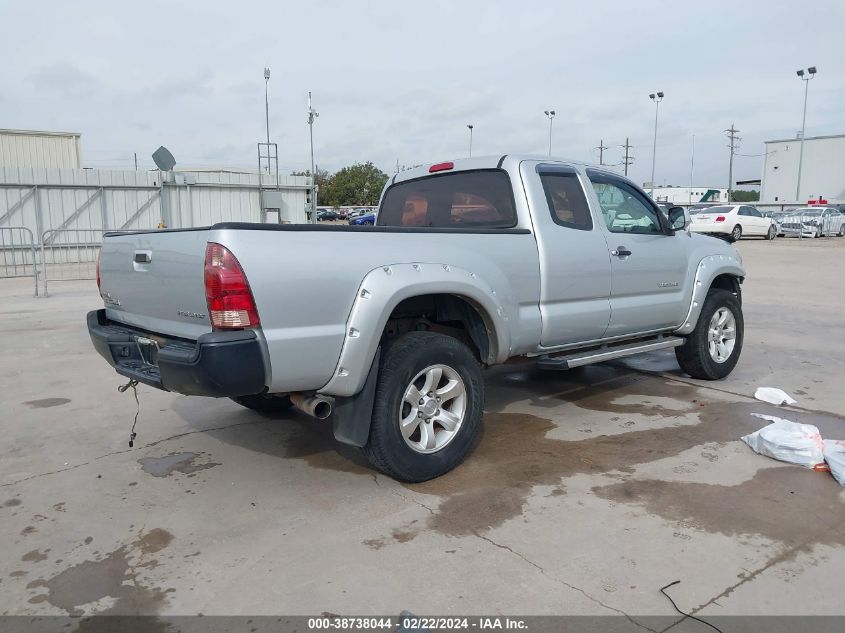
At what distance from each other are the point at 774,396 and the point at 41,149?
29.1m

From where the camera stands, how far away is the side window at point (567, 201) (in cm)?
491

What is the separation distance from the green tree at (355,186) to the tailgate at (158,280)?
68395 millimetres

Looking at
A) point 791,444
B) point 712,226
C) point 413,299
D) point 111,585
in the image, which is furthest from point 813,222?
point 111,585

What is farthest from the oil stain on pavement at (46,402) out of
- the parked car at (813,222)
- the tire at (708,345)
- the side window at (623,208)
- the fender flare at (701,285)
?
the parked car at (813,222)

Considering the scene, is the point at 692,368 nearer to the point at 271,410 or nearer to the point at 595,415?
the point at 595,415

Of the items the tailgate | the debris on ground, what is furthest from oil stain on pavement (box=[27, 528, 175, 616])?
the debris on ground

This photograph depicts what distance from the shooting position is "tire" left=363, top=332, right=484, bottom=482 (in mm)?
3795

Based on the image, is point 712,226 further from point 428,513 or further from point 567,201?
point 428,513

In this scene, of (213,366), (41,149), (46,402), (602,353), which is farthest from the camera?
(41,149)

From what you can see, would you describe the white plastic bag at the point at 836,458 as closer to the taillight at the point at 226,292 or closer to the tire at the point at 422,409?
the tire at the point at 422,409

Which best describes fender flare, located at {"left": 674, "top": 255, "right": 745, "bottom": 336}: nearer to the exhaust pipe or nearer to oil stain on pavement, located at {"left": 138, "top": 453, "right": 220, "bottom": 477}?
the exhaust pipe

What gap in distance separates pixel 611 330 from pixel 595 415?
69cm

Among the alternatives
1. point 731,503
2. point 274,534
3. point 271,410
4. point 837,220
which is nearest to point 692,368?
point 731,503

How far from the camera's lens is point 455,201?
5195 mm
